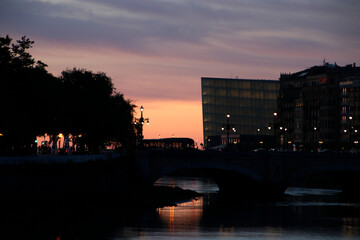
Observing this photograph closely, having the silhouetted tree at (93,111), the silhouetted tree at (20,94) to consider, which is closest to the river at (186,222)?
the silhouetted tree at (20,94)

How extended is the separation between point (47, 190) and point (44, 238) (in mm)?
18682

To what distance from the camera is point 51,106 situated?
102 meters

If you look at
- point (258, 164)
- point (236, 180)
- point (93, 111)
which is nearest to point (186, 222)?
point (258, 164)

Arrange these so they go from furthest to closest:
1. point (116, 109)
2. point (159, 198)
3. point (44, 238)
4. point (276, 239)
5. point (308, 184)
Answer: point (308, 184) < point (116, 109) < point (159, 198) < point (276, 239) < point (44, 238)

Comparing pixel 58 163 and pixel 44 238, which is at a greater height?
pixel 58 163

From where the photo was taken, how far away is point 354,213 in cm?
9475

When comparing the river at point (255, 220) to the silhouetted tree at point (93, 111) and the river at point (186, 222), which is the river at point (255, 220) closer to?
the river at point (186, 222)

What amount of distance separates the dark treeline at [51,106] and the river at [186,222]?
15181 millimetres

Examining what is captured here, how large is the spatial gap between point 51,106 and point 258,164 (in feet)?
105

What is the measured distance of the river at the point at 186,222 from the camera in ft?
222

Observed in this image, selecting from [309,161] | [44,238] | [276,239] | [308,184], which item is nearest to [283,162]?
[309,161]

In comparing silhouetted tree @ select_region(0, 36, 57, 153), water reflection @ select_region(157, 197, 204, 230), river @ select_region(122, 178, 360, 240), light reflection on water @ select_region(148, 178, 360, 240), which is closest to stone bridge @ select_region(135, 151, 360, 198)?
light reflection on water @ select_region(148, 178, 360, 240)

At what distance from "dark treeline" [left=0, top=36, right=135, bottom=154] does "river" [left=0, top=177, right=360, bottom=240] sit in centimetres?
1518

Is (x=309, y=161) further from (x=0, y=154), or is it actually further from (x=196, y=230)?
(x=196, y=230)
